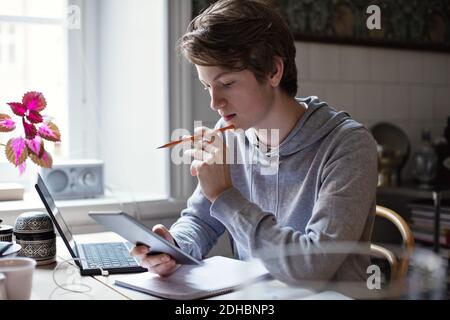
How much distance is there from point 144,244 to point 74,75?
957 mm

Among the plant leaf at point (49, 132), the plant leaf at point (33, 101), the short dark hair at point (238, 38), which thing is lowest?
the plant leaf at point (49, 132)

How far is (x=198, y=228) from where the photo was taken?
1.38m

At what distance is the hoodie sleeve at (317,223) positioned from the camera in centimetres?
104

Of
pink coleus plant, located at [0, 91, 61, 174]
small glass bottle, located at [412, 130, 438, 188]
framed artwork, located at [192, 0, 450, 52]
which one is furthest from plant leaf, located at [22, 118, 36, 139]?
small glass bottle, located at [412, 130, 438, 188]

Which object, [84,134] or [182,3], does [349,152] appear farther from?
[84,134]

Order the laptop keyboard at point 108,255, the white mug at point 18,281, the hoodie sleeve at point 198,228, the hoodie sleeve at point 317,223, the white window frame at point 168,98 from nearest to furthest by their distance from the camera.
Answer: the white mug at point 18,281 → the hoodie sleeve at point 317,223 → the laptop keyboard at point 108,255 → the hoodie sleeve at point 198,228 → the white window frame at point 168,98

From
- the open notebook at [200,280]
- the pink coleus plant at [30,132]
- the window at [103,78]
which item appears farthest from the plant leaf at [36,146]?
the window at [103,78]

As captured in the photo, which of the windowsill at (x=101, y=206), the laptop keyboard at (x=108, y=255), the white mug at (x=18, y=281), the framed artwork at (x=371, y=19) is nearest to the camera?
the white mug at (x=18, y=281)

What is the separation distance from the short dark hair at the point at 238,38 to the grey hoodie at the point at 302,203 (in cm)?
16

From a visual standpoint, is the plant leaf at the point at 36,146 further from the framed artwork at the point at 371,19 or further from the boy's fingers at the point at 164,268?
the framed artwork at the point at 371,19

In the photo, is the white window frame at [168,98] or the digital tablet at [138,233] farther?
the white window frame at [168,98]
